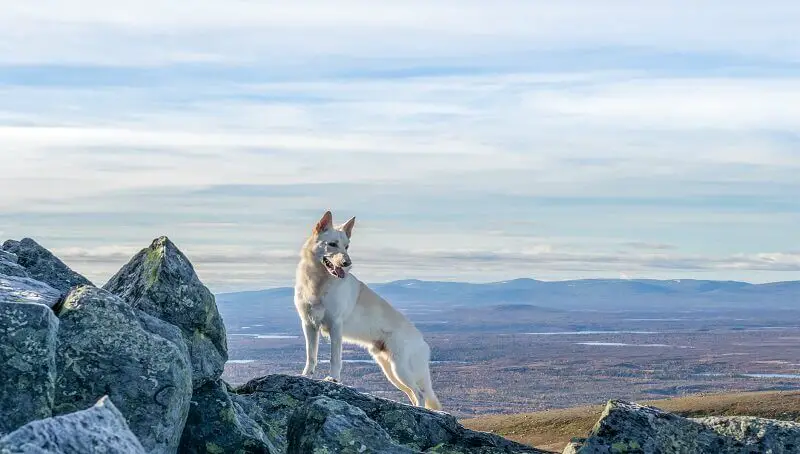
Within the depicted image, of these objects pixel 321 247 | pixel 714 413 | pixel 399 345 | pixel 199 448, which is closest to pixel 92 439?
pixel 199 448

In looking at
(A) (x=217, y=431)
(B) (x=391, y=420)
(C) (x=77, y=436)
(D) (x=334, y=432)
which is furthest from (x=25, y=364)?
(B) (x=391, y=420)

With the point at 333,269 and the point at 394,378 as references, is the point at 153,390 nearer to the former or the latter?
the point at 333,269

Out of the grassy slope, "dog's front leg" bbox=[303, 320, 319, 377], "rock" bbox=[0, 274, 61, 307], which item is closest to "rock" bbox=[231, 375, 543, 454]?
"rock" bbox=[0, 274, 61, 307]

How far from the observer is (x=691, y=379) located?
142 meters

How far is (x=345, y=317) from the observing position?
2211 centimetres

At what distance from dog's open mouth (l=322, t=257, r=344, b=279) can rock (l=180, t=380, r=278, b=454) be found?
7.92 metres

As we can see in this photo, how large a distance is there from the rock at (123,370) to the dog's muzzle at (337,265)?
9.07 m

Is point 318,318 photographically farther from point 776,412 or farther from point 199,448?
point 776,412

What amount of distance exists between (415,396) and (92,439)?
50.4 feet

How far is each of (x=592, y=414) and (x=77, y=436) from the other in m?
20.2

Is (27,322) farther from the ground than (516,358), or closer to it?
farther from the ground

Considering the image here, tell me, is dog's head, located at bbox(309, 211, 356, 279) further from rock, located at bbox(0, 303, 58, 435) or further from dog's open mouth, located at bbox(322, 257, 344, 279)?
rock, located at bbox(0, 303, 58, 435)

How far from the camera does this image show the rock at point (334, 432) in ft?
38.5

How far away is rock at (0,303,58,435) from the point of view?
1063 cm
